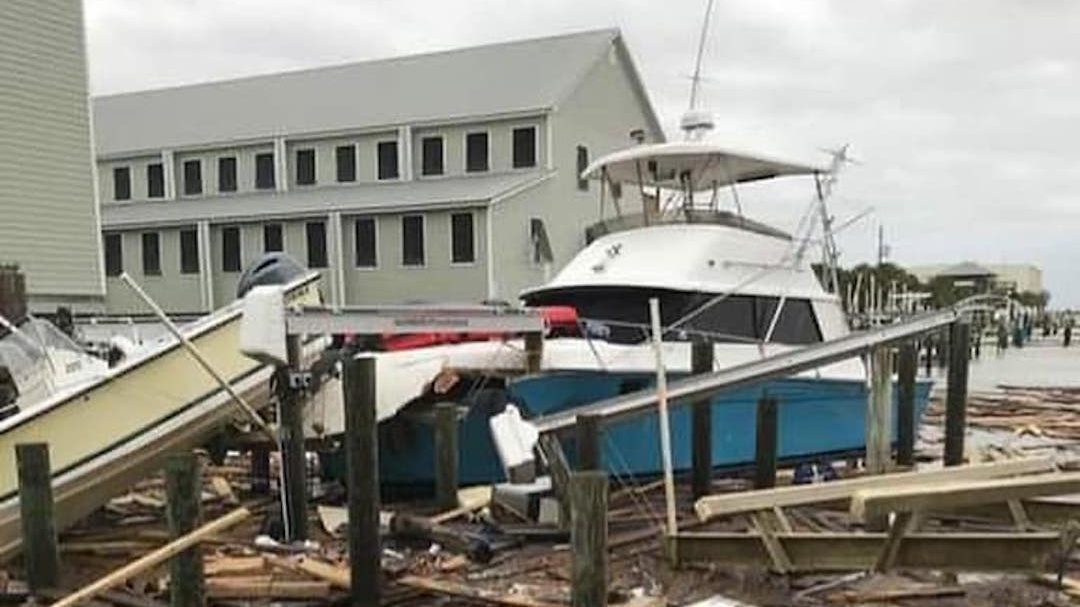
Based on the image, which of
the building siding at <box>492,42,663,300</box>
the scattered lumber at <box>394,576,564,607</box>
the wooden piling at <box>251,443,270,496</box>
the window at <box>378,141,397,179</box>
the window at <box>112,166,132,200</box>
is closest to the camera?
the scattered lumber at <box>394,576,564,607</box>

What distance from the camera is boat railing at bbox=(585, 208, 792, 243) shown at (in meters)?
13.7

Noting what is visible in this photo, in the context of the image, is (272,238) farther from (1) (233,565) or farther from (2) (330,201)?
(1) (233,565)

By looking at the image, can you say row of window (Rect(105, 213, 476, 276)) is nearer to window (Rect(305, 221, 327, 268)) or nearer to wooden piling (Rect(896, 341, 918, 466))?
window (Rect(305, 221, 327, 268))

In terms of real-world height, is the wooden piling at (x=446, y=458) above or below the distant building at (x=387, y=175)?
below

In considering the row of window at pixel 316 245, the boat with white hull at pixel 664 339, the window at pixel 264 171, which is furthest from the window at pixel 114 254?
the boat with white hull at pixel 664 339

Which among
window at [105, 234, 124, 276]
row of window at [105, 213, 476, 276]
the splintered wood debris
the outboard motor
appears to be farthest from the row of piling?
window at [105, 234, 124, 276]

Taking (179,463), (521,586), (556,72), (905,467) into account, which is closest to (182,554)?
(179,463)

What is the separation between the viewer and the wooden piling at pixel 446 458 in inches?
392

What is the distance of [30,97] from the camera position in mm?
18266

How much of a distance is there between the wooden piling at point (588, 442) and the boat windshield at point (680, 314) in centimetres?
319

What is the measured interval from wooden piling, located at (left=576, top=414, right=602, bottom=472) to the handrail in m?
0.25

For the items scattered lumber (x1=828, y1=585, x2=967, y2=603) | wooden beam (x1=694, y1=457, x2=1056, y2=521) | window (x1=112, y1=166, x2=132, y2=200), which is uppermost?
window (x1=112, y1=166, x2=132, y2=200)

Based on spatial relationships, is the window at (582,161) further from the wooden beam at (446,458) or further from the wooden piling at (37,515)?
the wooden piling at (37,515)

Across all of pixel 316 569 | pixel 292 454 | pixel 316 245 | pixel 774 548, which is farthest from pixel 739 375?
pixel 316 245
